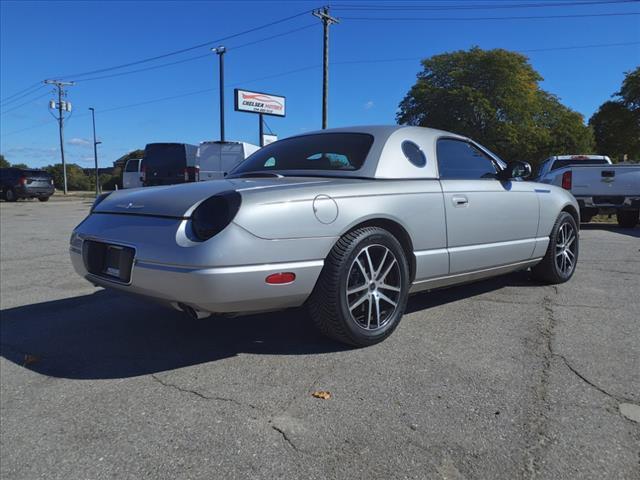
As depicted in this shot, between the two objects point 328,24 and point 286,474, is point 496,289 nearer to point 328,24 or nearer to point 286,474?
point 286,474

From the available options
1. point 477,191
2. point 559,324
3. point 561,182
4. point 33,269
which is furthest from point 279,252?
point 561,182

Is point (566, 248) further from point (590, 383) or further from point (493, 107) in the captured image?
point (493, 107)

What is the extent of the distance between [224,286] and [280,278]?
32cm

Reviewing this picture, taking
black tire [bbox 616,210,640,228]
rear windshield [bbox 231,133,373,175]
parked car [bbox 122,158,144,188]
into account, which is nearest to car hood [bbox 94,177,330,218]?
rear windshield [bbox 231,133,373,175]

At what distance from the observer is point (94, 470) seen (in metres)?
2.00

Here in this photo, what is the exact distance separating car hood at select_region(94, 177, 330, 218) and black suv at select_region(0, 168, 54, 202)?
79.7 ft

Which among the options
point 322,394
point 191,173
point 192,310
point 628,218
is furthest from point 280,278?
point 191,173

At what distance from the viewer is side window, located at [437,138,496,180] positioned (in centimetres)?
392

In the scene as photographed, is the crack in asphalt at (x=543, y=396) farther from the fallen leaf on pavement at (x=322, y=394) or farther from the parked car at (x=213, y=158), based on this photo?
the parked car at (x=213, y=158)

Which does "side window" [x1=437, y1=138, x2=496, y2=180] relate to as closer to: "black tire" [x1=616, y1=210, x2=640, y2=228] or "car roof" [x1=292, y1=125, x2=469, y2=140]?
"car roof" [x1=292, y1=125, x2=469, y2=140]

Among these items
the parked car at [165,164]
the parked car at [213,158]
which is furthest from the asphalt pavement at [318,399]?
the parked car at [213,158]

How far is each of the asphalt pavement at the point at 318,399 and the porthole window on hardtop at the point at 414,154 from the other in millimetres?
1163

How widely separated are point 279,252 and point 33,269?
477 cm

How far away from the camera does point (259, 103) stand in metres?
34.8
